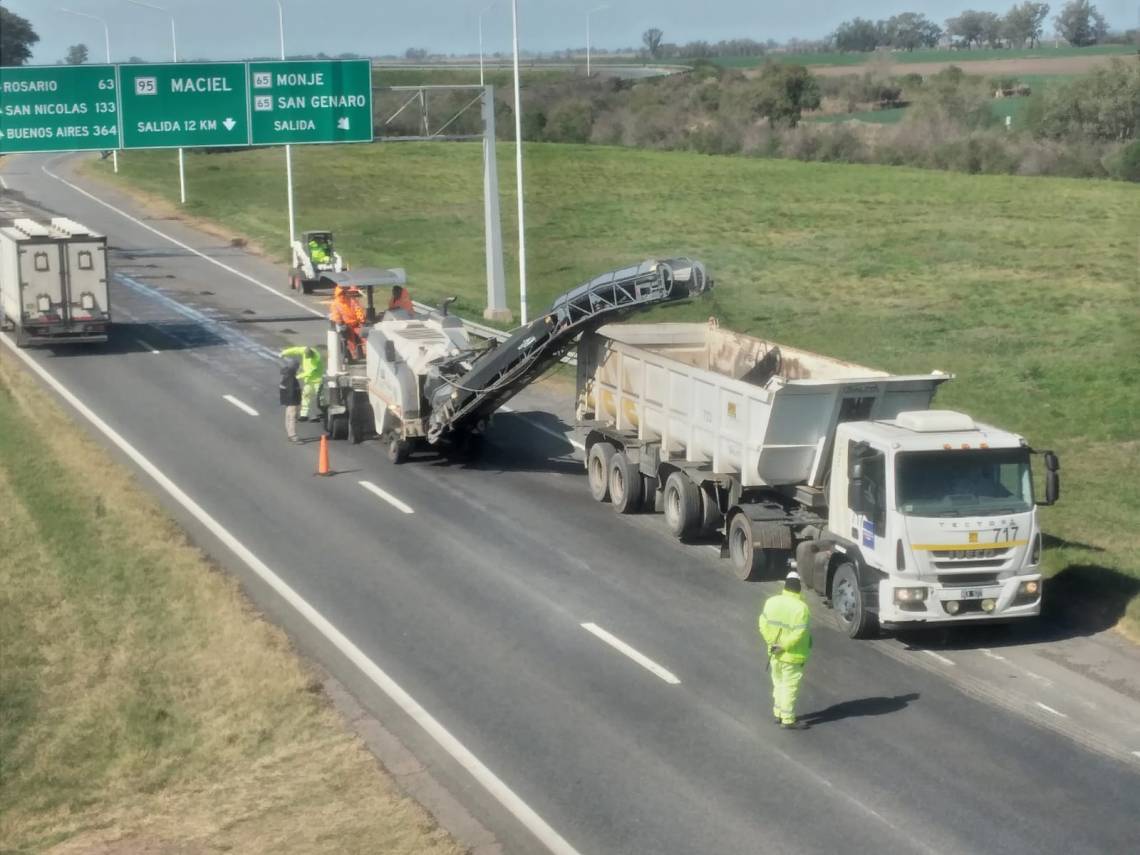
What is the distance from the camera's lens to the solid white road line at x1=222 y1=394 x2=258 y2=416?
1235 inches

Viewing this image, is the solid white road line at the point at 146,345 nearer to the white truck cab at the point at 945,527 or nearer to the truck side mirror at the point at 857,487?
the truck side mirror at the point at 857,487

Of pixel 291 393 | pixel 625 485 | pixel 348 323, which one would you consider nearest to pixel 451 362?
pixel 291 393

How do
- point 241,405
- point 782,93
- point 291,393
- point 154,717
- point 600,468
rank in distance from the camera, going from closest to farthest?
point 154,717, point 600,468, point 291,393, point 241,405, point 782,93

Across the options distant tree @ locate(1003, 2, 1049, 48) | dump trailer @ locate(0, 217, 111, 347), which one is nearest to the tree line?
distant tree @ locate(1003, 2, 1049, 48)

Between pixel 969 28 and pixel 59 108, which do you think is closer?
pixel 59 108

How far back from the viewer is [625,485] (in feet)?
76.1

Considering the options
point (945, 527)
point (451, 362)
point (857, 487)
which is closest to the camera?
point (945, 527)

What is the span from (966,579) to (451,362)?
11.3 m

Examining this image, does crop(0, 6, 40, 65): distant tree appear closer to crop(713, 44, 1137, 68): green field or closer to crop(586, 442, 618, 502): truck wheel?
crop(713, 44, 1137, 68): green field

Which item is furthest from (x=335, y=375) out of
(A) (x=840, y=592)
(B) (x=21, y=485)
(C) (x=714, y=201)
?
(C) (x=714, y=201)

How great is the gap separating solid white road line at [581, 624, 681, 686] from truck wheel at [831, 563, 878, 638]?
245 centimetres

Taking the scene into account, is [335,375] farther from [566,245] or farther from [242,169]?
[242,169]

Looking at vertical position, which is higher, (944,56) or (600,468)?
(944,56)

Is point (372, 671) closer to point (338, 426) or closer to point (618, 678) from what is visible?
point (618, 678)
